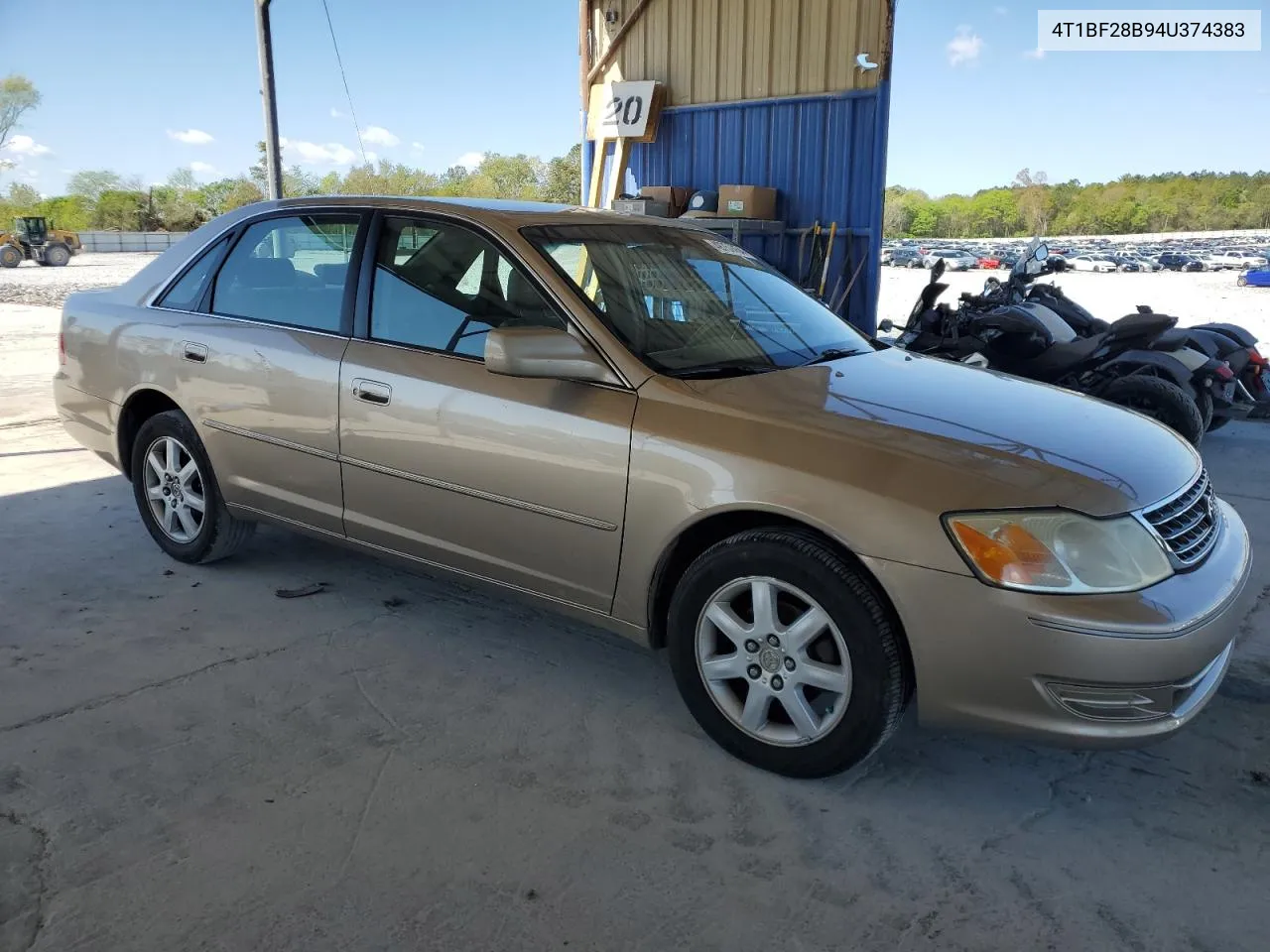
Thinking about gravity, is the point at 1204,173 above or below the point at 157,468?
above

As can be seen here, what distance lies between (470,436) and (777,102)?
25.5 feet

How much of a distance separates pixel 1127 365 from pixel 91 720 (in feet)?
21.2

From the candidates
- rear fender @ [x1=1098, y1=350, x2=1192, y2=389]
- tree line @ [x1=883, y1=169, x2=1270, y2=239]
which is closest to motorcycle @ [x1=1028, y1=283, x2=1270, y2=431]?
rear fender @ [x1=1098, y1=350, x2=1192, y2=389]

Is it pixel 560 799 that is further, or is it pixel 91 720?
pixel 91 720

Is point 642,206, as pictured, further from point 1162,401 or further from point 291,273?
point 291,273

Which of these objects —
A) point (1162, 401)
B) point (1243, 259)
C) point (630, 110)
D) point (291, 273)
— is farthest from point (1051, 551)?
point (1243, 259)

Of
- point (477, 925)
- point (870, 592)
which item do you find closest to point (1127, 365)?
point (870, 592)

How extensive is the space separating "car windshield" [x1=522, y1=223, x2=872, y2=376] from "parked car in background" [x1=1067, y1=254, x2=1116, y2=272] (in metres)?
46.3

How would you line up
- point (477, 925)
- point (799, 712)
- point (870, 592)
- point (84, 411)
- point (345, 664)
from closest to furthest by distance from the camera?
point (477, 925), point (870, 592), point (799, 712), point (345, 664), point (84, 411)

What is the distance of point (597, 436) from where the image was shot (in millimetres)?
2797

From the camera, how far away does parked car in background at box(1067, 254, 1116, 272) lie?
46781 mm

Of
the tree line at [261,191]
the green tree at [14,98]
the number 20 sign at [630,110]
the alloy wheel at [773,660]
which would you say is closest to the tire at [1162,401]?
the alloy wheel at [773,660]

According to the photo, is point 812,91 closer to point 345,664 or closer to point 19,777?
point 345,664

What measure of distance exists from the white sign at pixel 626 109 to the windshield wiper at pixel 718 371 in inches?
318
